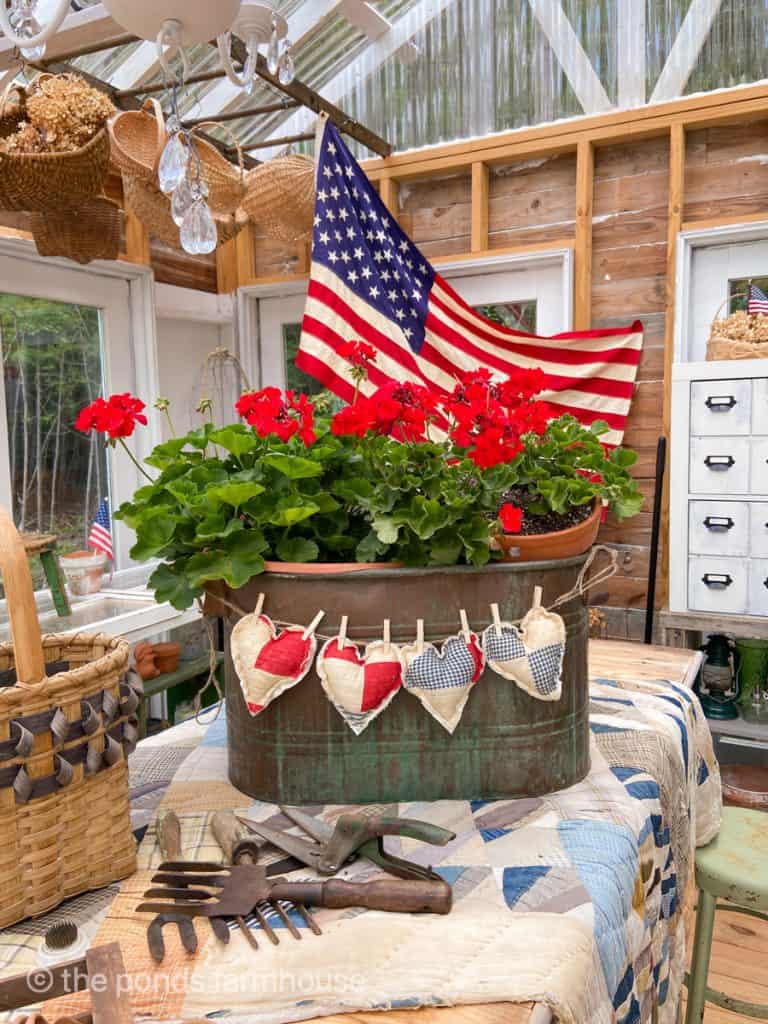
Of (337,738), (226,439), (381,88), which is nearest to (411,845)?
(337,738)

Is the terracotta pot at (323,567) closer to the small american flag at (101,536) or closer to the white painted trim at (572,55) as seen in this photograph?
the small american flag at (101,536)

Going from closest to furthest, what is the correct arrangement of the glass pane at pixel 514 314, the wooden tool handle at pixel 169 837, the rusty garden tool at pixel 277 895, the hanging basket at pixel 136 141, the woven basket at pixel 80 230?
the rusty garden tool at pixel 277 895
the wooden tool handle at pixel 169 837
the hanging basket at pixel 136 141
the woven basket at pixel 80 230
the glass pane at pixel 514 314

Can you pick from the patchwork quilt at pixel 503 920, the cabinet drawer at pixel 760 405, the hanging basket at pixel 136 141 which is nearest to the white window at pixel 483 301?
the cabinet drawer at pixel 760 405

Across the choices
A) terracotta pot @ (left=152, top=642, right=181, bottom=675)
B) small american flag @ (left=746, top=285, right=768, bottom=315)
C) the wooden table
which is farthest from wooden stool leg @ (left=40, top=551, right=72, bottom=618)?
small american flag @ (left=746, top=285, right=768, bottom=315)

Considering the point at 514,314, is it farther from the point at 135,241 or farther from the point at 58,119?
the point at 58,119

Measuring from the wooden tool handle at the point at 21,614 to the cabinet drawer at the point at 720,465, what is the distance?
2315 mm

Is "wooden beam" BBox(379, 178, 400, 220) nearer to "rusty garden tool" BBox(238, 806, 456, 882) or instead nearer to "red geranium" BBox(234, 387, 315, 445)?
"red geranium" BBox(234, 387, 315, 445)

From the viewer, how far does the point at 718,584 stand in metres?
2.60

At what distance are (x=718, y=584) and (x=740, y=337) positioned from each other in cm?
78

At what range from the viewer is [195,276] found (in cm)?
341

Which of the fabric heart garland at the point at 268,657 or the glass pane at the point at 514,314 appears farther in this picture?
the glass pane at the point at 514,314

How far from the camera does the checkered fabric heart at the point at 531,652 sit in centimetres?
87

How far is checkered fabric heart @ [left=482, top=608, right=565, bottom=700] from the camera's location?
866 millimetres

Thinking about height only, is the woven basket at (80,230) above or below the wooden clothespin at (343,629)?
above
